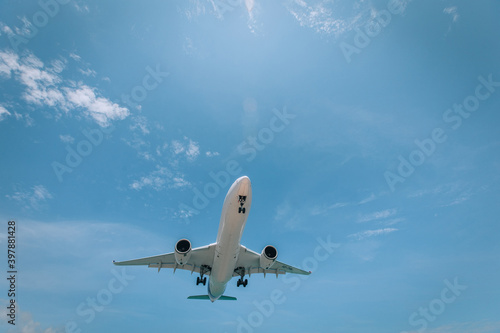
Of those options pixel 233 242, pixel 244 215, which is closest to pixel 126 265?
pixel 233 242

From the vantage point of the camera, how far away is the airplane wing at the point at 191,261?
24547 mm

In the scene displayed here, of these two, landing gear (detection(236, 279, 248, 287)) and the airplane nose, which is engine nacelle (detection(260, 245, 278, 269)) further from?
the airplane nose

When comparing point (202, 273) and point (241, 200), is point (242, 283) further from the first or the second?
point (241, 200)

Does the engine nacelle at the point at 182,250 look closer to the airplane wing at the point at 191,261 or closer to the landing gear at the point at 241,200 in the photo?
the airplane wing at the point at 191,261

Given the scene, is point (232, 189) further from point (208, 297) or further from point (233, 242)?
point (208, 297)

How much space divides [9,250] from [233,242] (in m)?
18.7

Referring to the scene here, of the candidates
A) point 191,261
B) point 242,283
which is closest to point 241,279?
point 242,283

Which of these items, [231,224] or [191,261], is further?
[191,261]

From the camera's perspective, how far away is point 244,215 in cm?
1781

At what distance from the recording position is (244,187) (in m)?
16.8

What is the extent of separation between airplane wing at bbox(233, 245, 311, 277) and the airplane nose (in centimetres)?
996

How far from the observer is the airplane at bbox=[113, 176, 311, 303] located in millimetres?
17531

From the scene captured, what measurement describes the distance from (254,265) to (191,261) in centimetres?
684

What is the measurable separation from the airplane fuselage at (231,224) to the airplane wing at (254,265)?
3.00m
